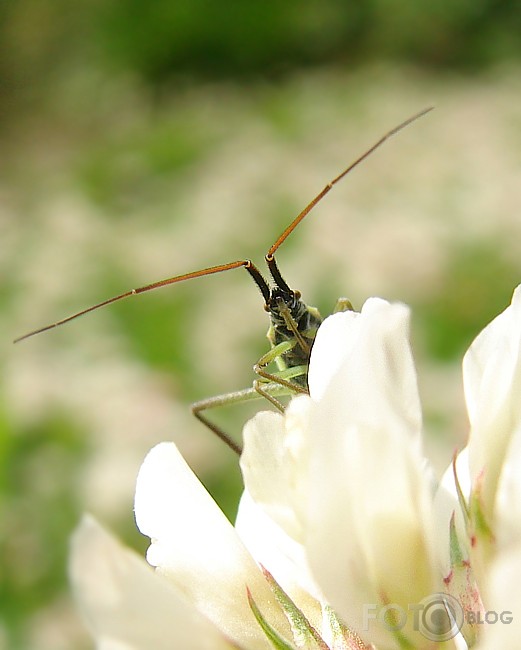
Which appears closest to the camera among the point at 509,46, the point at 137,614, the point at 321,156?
the point at 137,614

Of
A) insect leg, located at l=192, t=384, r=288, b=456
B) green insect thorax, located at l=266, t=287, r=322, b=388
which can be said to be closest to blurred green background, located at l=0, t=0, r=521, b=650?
insect leg, located at l=192, t=384, r=288, b=456

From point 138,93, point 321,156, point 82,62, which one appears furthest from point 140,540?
point 82,62

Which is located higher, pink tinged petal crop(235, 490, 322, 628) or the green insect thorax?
the green insect thorax

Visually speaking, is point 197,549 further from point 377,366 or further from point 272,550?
point 377,366

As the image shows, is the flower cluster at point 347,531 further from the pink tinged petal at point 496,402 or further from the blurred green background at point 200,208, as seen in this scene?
the blurred green background at point 200,208

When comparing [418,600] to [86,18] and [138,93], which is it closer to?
[138,93]

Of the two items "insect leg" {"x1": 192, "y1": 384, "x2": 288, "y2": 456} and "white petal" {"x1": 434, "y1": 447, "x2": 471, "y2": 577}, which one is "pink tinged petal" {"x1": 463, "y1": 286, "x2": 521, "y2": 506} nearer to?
"white petal" {"x1": 434, "y1": 447, "x2": 471, "y2": 577}
